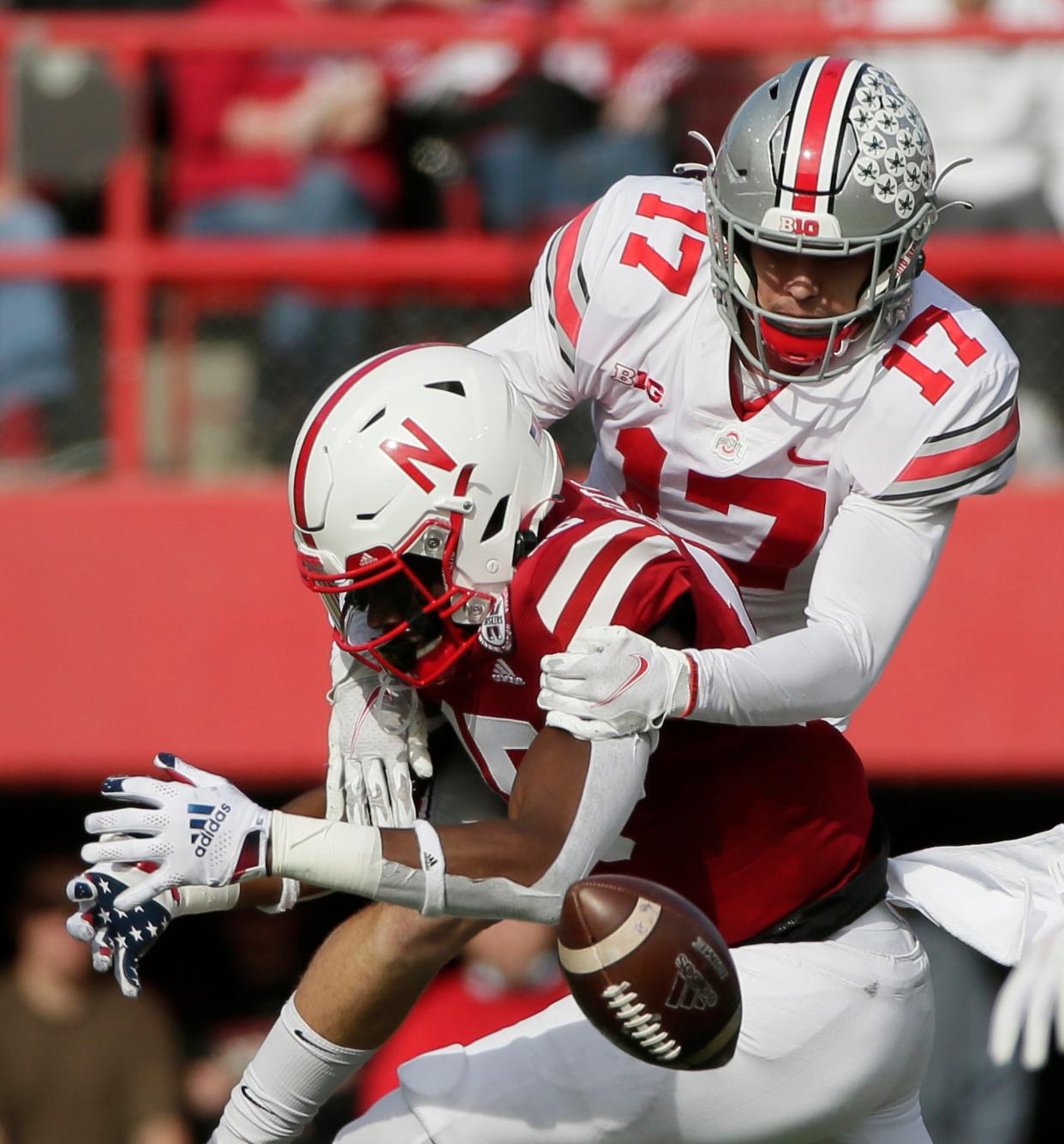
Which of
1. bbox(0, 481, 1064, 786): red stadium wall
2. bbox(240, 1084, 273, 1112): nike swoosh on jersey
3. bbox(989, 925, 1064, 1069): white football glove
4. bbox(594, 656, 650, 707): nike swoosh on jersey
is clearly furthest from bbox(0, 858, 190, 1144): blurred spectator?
bbox(989, 925, 1064, 1069): white football glove

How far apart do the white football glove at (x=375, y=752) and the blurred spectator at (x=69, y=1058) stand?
8.95 feet

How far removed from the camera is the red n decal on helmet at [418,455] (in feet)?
9.44

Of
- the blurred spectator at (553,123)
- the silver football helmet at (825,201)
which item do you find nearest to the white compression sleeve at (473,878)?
the silver football helmet at (825,201)

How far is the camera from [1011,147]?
17.9ft

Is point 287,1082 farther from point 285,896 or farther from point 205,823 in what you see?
point 205,823

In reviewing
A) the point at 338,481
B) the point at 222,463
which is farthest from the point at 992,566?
the point at 338,481

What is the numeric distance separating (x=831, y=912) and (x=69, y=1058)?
319 cm

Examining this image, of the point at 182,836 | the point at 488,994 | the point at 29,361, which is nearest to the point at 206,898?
the point at 182,836

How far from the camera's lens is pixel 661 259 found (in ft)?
10.9

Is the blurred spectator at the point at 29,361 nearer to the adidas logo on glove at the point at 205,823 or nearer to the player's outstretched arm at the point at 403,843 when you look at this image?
the player's outstretched arm at the point at 403,843

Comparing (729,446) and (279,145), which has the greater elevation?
(729,446)

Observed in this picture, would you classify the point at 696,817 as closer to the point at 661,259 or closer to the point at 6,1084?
the point at 661,259

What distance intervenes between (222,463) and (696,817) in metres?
2.75

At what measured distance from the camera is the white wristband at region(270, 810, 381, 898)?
2.59 meters
